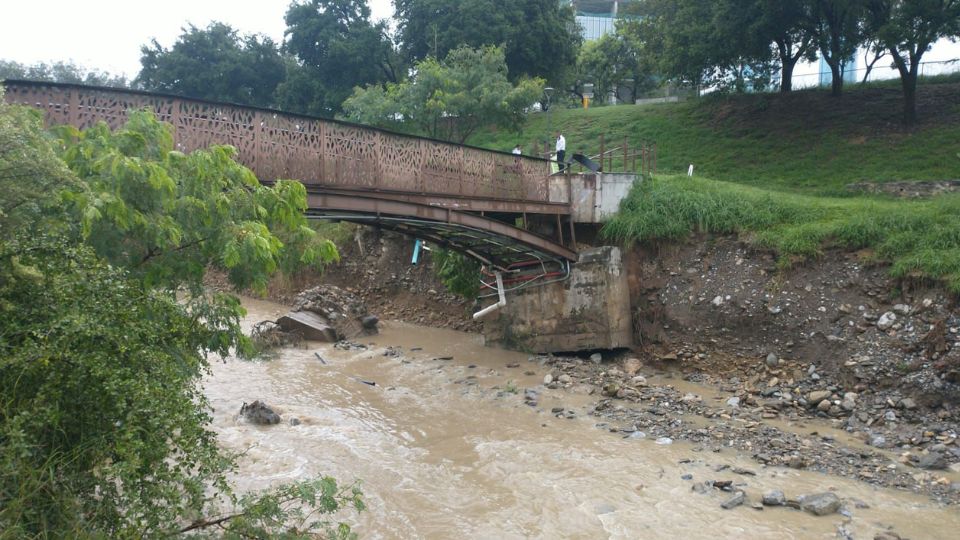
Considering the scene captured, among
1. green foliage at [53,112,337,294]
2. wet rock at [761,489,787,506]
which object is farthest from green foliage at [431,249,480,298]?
green foliage at [53,112,337,294]

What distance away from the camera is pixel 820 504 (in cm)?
876

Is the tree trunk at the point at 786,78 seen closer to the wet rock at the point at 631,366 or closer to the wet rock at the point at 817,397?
the wet rock at the point at 631,366

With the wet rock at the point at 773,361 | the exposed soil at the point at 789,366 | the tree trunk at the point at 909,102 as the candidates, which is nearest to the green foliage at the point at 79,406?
the exposed soil at the point at 789,366

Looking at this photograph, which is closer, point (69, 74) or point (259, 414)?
point (259, 414)

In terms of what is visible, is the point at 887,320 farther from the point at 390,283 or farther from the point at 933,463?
→ the point at 390,283

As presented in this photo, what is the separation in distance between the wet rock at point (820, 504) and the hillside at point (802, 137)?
14.4 m

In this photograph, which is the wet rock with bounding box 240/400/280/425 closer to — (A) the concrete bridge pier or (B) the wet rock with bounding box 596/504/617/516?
(B) the wet rock with bounding box 596/504/617/516

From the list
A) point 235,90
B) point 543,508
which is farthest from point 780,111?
point 235,90

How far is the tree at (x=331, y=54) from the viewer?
36.4m

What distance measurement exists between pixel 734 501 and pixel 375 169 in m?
7.92

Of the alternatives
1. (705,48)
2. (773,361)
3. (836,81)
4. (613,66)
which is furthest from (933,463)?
(613,66)

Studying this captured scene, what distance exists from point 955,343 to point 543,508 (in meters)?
8.72

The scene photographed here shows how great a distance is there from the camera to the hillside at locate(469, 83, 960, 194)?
22.0 metres

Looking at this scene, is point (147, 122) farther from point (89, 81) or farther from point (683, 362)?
point (89, 81)
